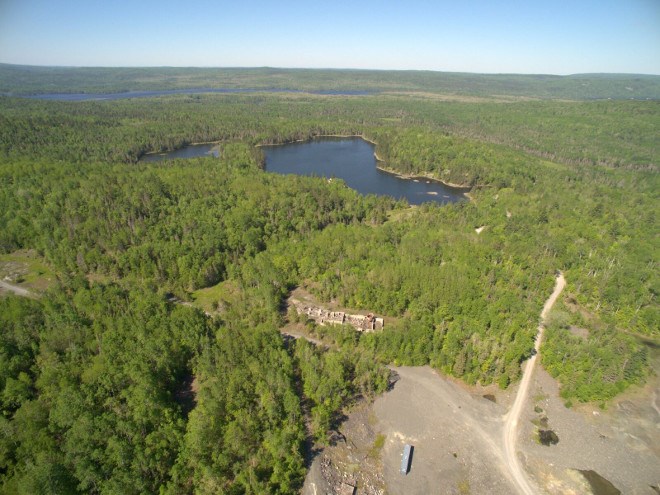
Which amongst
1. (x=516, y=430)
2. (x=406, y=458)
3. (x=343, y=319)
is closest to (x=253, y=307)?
(x=343, y=319)

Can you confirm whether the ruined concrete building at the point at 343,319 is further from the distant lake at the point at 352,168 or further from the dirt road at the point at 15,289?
the distant lake at the point at 352,168

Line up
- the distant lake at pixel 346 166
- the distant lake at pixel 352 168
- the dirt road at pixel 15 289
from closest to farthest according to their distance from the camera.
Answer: the dirt road at pixel 15 289 → the distant lake at pixel 352 168 → the distant lake at pixel 346 166

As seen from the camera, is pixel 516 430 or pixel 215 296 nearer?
pixel 516 430

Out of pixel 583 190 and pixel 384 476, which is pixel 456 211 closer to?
pixel 583 190

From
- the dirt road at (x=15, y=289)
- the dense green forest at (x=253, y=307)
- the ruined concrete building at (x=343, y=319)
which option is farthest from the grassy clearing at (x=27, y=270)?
the ruined concrete building at (x=343, y=319)

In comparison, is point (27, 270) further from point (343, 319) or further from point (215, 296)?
point (343, 319)

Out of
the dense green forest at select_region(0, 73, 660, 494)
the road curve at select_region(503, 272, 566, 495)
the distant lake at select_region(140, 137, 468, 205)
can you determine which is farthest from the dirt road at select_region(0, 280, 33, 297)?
the distant lake at select_region(140, 137, 468, 205)

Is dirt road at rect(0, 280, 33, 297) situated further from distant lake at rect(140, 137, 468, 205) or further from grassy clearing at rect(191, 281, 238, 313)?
distant lake at rect(140, 137, 468, 205)
